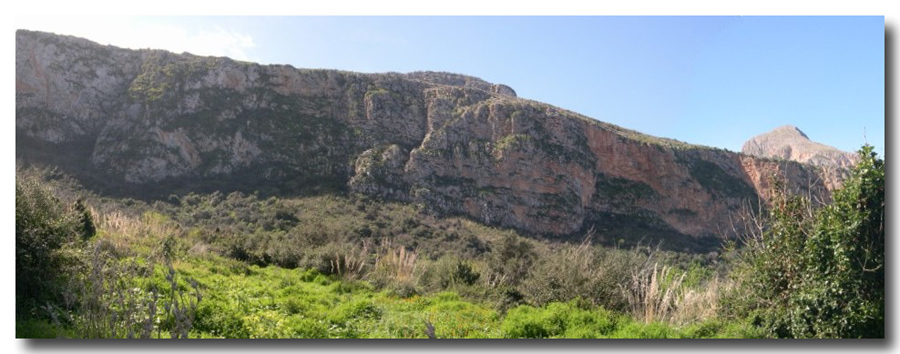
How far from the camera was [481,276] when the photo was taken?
33.6ft

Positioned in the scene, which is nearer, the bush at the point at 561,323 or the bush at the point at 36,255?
the bush at the point at 36,255

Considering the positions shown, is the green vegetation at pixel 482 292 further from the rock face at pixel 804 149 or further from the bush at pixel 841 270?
the rock face at pixel 804 149

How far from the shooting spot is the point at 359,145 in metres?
34.8

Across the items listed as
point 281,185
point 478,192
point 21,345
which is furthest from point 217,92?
point 21,345

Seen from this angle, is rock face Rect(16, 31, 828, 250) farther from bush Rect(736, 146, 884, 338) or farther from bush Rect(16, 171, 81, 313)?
bush Rect(736, 146, 884, 338)

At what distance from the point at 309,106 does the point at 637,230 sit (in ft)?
83.7

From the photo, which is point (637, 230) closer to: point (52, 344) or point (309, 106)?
point (309, 106)

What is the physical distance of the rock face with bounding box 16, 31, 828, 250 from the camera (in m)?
30.6

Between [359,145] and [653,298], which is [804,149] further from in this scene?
[359,145]

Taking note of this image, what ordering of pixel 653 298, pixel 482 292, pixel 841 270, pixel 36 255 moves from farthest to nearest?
pixel 482 292 < pixel 653 298 < pixel 36 255 < pixel 841 270

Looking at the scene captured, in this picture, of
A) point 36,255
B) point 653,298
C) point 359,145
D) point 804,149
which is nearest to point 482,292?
point 653,298

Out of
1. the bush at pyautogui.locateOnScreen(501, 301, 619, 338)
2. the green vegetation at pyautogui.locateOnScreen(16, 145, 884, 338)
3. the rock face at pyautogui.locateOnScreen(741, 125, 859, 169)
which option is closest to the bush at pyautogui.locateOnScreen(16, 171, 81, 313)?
the green vegetation at pyautogui.locateOnScreen(16, 145, 884, 338)

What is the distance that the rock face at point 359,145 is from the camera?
1206 inches

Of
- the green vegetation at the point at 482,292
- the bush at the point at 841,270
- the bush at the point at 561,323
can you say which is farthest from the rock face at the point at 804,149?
the bush at the point at 561,323
